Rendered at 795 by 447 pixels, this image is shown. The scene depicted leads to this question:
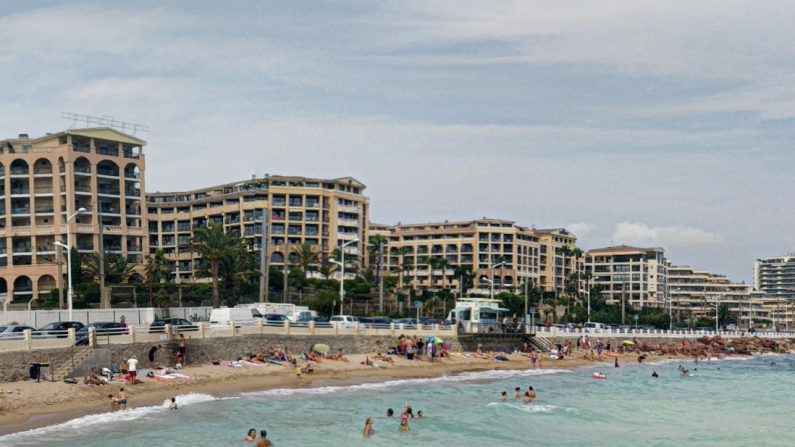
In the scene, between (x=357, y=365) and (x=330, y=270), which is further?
(x=330, y=270)

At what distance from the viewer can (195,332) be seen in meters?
44.9

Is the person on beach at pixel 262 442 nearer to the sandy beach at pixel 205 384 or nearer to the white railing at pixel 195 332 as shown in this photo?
the sandy beach at pixel 205 384

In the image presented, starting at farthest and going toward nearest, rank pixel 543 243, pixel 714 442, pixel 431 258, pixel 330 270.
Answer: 1. pixel 543 243
2. pixel 431 258
3. pixel 330 270
4. pixel 714 442

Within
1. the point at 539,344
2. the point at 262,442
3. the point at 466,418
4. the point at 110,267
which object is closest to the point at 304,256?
the point at 110,267

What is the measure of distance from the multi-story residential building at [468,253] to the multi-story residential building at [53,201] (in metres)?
56.2

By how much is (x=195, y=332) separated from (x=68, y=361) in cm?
912

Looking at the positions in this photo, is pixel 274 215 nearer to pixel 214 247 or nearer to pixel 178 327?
pixel 214 247

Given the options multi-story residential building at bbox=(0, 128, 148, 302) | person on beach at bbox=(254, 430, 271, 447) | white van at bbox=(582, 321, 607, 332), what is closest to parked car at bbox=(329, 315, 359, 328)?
person on beach at bbox=(254, 430, 271, 447)

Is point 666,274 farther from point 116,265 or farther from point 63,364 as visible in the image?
point 63,364

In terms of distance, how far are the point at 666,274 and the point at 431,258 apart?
80.1 m

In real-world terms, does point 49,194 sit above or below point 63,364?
above

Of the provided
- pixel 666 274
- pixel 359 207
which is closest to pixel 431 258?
pixel 359 207

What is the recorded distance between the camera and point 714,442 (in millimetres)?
32875

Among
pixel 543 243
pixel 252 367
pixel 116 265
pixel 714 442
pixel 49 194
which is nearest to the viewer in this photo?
pixel 714 442
